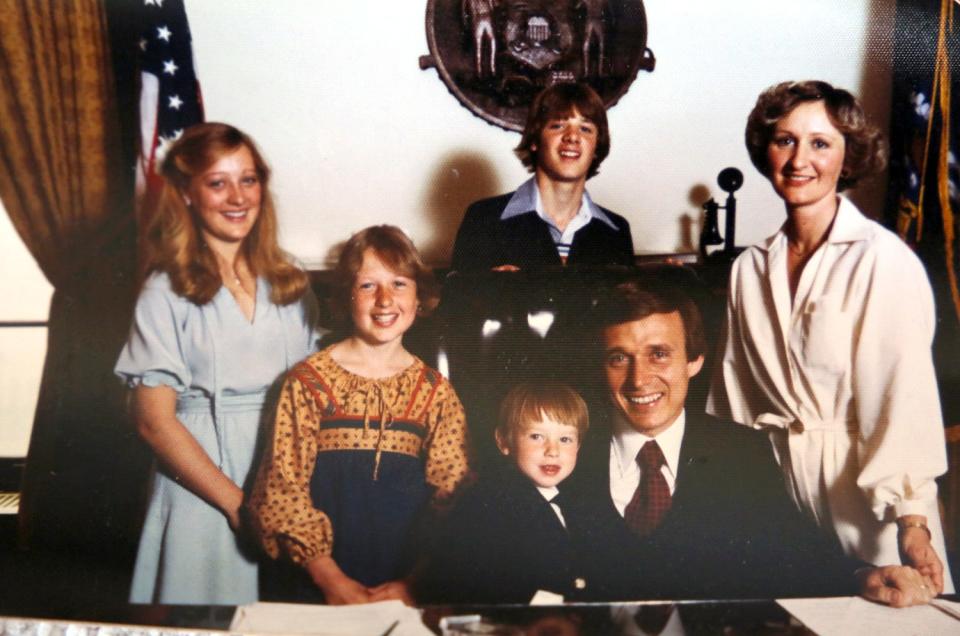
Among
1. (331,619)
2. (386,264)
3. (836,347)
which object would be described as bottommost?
(331,619)

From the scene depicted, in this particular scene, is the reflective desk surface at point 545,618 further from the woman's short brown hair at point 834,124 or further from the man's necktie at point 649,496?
the woman's short brown hair at point 834,124

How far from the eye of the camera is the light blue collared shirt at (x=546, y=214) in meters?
1.67

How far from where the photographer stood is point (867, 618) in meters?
1.56

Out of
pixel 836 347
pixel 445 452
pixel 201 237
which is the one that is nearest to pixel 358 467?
pixel 445 452

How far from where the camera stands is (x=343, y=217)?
167 centimetres

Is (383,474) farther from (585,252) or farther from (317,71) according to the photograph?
(317,71)

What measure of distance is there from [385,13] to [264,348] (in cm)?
73

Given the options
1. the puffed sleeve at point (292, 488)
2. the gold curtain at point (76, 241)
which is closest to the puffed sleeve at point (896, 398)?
the puffed sleeve at point (292, 488)

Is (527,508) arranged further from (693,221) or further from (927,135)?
(927,135)

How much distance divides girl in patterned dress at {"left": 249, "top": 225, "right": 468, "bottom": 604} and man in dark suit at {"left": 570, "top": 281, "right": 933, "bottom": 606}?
12.5 inches

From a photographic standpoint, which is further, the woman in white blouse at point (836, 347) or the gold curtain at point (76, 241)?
the gold curtain at point (76, 241)

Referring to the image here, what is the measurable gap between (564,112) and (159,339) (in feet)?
3.11

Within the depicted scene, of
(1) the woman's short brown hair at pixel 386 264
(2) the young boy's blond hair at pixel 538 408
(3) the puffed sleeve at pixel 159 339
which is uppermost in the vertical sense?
(1) the woman's short brown hair at pixel 386 264

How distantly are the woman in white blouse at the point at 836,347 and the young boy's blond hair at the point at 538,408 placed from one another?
0.92 feet
